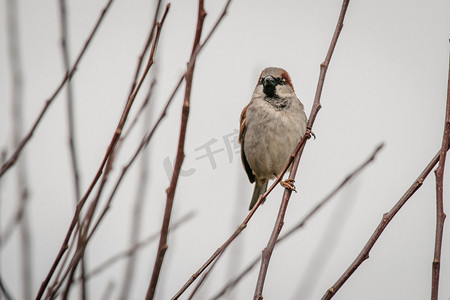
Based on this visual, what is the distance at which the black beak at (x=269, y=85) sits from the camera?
12.6 ft

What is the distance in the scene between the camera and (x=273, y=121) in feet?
12.7

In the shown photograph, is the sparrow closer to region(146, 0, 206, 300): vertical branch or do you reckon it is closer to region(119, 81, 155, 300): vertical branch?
region(119, 81, 155, 300): vertical branch

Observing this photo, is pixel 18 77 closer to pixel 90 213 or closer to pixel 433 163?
pixel 90 213

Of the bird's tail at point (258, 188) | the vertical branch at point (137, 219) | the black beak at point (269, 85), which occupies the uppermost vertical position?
the black beak at point (269, 85)

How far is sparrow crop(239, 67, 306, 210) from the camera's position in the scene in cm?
383

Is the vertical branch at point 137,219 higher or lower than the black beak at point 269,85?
lower

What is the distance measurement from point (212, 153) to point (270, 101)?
1.44 m

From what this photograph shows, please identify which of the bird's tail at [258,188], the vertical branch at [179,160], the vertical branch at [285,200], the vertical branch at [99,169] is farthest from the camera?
the bird's tail at [258,188]

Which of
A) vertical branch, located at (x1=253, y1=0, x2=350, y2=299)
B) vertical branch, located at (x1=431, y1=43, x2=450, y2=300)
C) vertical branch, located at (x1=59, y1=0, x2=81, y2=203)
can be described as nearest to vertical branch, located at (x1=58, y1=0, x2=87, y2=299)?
vertical branch, located at (x1=59, y1=0, x2=81, y2=203)

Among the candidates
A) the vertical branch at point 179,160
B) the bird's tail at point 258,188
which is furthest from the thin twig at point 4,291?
the bird's tail at point 258,188

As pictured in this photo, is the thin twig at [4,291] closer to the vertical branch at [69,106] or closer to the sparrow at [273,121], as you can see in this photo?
the vertical branch at [69,106]

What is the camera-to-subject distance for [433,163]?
1603 mm

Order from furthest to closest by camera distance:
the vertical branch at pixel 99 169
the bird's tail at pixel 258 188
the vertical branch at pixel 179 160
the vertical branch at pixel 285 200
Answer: the bird's tail at pixel 258 188
the vertical branch at pixel 285 200
the vertical branch at pixel 99 169
the vertical branch at pixel 179 160

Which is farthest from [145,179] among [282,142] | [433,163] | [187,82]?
[282,142]
